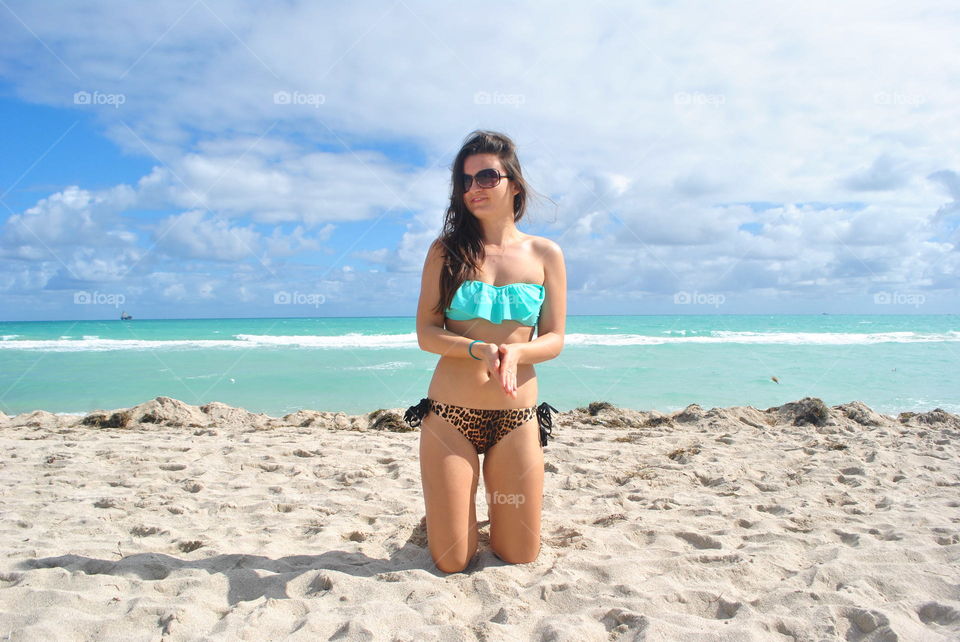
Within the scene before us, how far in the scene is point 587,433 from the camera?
6824mm

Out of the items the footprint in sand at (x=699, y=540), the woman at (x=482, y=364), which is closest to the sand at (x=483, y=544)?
the footprint in sand at (x=699, y=540)

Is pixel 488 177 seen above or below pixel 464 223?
above

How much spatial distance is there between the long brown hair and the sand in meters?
1.53

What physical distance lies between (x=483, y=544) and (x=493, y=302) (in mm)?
1445

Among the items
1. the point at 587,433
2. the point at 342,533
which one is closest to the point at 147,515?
the point at 342,533

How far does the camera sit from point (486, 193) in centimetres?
326

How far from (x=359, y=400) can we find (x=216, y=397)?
119 inches

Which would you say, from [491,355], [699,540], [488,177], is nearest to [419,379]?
[699,540]

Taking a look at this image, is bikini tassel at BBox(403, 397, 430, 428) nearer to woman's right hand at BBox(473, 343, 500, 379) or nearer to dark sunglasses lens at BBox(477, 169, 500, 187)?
woman's right hand at BBox(473, 343, 500, 379)

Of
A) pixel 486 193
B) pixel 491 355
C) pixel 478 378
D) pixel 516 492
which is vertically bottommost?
pixel 516 492

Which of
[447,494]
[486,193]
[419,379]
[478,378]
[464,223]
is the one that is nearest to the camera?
[447,494]

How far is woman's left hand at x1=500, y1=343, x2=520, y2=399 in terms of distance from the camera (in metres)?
2.73

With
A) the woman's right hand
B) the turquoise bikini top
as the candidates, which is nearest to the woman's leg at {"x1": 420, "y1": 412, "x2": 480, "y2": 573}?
the woman's right hand

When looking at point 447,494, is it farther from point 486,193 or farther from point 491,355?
point 486,193
